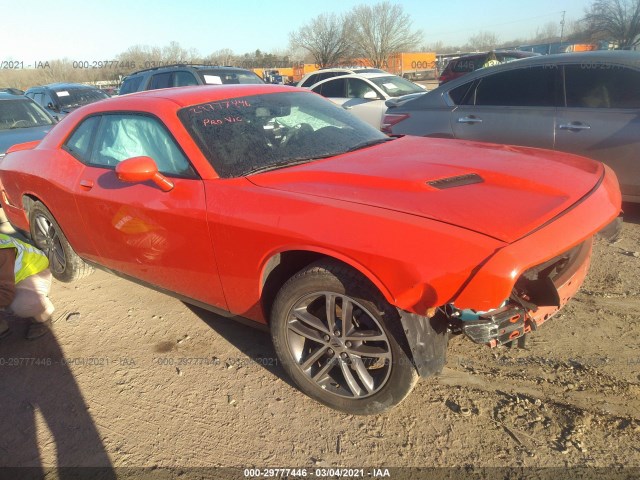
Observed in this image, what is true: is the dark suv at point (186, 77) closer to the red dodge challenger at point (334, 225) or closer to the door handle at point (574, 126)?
the red dodge challenger at point (334, 225)

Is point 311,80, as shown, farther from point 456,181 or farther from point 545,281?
point 545,281

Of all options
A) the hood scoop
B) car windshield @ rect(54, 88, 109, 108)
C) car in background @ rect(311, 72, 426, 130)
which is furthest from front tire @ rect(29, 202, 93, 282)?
car windshield @ rect(54, 88, 109, 108)

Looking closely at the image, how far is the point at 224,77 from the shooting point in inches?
351

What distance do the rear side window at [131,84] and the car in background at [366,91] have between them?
3.77m

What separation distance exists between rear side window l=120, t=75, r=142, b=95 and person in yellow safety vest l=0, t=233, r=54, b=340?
7.16 metres

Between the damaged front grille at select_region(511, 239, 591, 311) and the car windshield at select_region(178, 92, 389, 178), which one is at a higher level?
the car windshield at select_region(178, 92, 389, 178)

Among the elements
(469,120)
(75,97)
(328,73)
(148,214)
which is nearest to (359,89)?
(328,73)

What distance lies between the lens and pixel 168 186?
2551mm

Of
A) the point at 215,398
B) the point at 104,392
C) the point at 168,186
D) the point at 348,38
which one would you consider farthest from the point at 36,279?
the point at 348,38

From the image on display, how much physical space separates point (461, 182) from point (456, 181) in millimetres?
25

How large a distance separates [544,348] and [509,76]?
10.1 ft

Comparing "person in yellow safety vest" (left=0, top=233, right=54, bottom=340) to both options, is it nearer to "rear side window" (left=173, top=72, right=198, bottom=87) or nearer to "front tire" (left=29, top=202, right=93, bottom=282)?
"front tire" (left=29, top=202, right=93, bottom=282)

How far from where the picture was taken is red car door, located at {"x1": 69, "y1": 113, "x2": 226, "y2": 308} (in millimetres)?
2523

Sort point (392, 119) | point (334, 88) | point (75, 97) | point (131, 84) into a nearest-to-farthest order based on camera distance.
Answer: point (392, 119) → point (334, 88) → point (131, 84) → point (75, 97)
